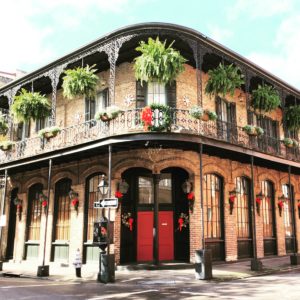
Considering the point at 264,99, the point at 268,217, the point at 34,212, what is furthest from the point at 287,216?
the point at 34,212

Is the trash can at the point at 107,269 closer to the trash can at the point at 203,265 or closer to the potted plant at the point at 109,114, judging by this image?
the trash can at the point at 203,265

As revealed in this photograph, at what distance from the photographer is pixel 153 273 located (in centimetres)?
1198

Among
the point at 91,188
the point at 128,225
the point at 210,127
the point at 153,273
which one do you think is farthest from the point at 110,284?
the point at 210,127

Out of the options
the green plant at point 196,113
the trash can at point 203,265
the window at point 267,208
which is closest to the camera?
the trash can at point 203,265

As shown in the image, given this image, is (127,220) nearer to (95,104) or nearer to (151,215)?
(151,215)

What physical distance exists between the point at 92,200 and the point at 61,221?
2035 millimetres

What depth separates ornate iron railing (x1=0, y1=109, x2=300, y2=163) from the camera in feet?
43.0

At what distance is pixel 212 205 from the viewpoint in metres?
15.0

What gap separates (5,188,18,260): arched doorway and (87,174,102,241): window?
18.3 feet

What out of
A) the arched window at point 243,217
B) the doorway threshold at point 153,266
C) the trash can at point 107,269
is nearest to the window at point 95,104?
the doorway threshold at point 153,266

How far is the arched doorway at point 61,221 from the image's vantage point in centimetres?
1552

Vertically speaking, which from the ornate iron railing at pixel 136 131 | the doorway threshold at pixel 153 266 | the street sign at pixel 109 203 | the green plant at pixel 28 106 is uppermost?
the green plant at pixel 28 106

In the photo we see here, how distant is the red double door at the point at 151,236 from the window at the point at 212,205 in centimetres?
144

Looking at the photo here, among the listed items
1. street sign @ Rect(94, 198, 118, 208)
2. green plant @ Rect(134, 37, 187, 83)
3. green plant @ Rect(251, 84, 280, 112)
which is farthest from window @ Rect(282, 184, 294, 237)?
street sign @ Rect(94, 198, 118, 208)
